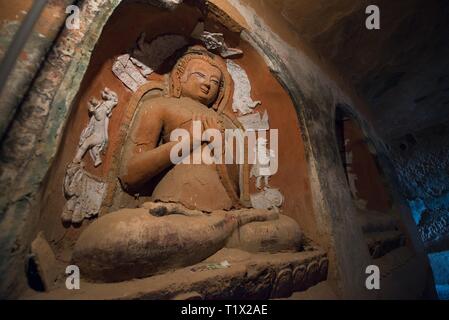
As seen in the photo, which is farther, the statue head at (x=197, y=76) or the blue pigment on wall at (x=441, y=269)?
the blue pigment on wall at (x=441, y=269)

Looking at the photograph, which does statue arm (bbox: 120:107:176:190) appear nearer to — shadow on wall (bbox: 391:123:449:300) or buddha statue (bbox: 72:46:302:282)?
buddha statue (bbox: 72:46:302:282)

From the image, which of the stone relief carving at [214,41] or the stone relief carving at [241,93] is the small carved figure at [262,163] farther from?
the stone relief carving at [214,41]

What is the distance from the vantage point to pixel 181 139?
205 centimetres

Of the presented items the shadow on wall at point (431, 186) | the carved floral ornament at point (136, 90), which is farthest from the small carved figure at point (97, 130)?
the shadow on wall at point (431, 186)

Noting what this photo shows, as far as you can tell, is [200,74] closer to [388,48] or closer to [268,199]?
[268,199]

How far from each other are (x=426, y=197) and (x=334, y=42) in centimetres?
348

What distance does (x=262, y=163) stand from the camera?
8.28 ft

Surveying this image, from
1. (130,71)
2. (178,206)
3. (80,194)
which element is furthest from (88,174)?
(130,71)

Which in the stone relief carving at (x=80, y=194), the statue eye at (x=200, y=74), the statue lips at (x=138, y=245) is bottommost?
the statue lips at (x=138, y=245)

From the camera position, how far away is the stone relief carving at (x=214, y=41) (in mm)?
2295

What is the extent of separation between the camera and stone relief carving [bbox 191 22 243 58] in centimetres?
229

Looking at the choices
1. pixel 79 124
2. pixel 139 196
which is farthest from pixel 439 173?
pixel 79 124

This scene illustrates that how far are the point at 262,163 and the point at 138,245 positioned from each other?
5.05 feet

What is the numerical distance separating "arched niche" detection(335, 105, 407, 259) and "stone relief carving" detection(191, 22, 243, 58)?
1407 millimetres
